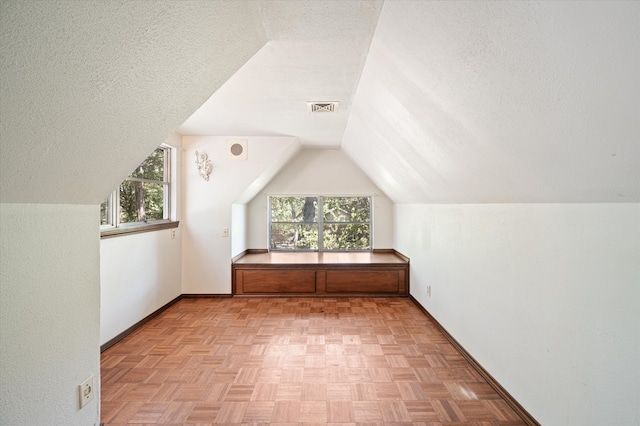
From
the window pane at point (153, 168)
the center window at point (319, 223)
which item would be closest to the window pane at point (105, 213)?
the window pane at point (153, 168)

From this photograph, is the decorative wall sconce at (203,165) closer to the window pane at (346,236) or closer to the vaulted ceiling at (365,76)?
the window pane at (346,236)

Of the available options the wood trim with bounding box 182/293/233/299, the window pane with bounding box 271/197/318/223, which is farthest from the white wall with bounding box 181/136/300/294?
the window pane with bounding box 271/197/318/223

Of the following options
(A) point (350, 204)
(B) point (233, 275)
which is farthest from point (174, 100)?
(A) point (350, 204)

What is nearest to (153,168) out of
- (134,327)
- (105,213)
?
(105,213)

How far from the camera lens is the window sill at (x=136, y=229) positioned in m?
2.66

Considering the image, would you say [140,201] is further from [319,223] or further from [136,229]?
[319,223]

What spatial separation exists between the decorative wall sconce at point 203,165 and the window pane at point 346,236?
79.0 inches

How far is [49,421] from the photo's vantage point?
52.4 inches

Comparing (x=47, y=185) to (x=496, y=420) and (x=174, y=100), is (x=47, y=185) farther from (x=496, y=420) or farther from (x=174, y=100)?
(x=496, y=420)

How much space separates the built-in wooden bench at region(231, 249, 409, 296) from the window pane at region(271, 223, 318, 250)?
36.2 inches

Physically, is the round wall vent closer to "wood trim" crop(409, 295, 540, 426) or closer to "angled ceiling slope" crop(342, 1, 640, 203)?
"angled ceiling slope" crop(342, 1, 640, 203)

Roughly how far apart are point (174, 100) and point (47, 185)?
1.94ft

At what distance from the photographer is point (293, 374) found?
2.29 meters

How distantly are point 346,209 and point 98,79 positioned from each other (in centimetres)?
429
